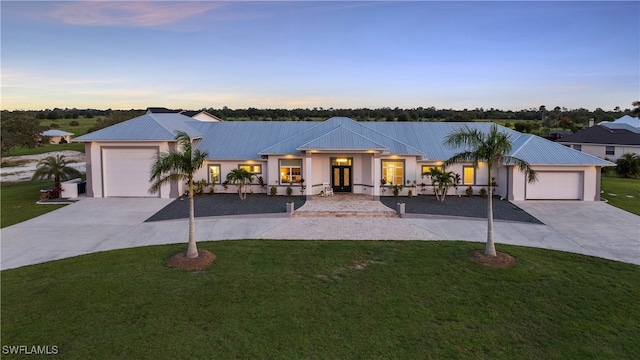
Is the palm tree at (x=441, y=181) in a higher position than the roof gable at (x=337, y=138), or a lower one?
lower

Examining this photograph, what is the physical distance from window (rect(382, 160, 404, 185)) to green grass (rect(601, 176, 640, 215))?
12164mm

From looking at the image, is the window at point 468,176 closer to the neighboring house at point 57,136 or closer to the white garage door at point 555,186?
the white garage door at point 555,186

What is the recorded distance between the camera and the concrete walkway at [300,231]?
50.2ft

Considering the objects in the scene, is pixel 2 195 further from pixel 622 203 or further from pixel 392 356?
pixel 622 203

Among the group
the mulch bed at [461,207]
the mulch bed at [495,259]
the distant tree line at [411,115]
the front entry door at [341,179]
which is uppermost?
the distant tree line at [411,115]

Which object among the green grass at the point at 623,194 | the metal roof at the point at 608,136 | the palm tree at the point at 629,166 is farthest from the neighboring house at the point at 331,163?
the metal roof at the point at 608,136

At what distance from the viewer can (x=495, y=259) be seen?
1341cm

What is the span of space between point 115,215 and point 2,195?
1203cm

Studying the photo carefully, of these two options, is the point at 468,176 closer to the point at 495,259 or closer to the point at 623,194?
the point at 623,194

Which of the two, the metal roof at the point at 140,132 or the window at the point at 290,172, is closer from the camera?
the metal roof at the point at 140,132

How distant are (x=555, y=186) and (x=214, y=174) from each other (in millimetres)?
21376

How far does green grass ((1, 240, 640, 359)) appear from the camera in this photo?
8344 mm

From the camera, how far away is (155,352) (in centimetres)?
809

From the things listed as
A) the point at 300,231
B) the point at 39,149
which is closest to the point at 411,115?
the point at 39,149
